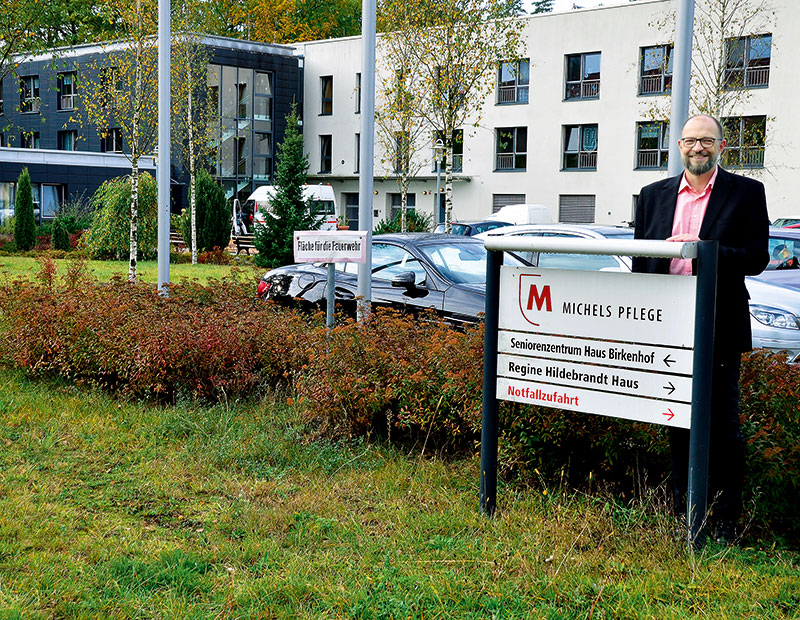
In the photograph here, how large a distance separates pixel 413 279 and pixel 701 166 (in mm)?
5056

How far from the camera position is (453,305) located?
9.02 metres

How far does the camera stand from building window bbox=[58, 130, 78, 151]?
2160 inches

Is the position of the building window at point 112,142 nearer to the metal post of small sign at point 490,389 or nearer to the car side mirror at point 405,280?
the car side mirror at point 405,280

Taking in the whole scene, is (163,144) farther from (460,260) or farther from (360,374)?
(360,374)

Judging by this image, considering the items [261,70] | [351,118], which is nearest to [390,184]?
[351,118]

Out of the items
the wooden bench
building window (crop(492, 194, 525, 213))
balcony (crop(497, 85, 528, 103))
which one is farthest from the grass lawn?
balcony (crop(497, 85, 528, 103))

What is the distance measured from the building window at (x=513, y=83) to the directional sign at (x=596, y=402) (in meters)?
39.7

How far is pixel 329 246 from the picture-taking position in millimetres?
7277

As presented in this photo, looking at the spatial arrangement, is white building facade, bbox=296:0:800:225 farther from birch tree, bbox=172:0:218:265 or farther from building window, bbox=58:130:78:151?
building window, bbox=58:130:78:151

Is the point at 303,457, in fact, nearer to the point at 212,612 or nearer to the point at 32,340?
the point at 212,612

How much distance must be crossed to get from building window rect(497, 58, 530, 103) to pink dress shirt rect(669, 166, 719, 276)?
129ft

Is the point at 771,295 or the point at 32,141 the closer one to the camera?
the point at 771,295

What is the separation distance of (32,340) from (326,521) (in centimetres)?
480

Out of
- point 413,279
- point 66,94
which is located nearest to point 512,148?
point 66,94
